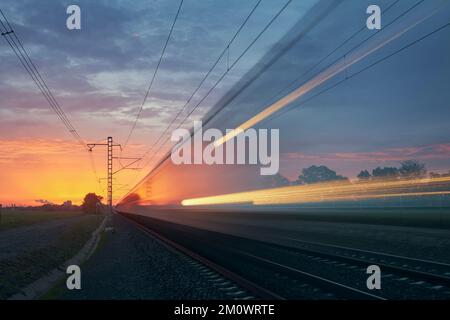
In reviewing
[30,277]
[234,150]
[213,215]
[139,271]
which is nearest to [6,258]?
[30,277]

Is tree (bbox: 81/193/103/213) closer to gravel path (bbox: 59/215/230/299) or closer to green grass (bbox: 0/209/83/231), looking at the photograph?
green grass (bbox: 0/209/83/231)

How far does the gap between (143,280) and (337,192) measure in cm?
6117

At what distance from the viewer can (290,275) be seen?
49.2 ft

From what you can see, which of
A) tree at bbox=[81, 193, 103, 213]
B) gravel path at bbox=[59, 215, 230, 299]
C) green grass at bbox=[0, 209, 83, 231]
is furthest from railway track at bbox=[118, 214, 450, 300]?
tree at bbox=[81, 193, 103, 213]

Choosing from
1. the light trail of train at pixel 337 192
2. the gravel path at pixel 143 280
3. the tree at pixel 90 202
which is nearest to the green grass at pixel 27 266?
the gravel path at pixel 143 280

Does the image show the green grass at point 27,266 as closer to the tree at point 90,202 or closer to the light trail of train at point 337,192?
the light trail of train at point 337,192

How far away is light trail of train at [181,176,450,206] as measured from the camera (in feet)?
160

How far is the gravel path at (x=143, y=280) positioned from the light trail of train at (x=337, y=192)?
85.2 feet

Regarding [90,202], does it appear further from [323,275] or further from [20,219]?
[323,275]

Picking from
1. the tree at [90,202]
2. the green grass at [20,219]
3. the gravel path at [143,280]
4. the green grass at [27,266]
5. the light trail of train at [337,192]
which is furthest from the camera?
the tree at [90,202]

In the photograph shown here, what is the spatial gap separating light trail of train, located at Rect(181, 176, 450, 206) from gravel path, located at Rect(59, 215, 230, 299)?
2595 cm

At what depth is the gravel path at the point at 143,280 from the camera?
12.4 metres
